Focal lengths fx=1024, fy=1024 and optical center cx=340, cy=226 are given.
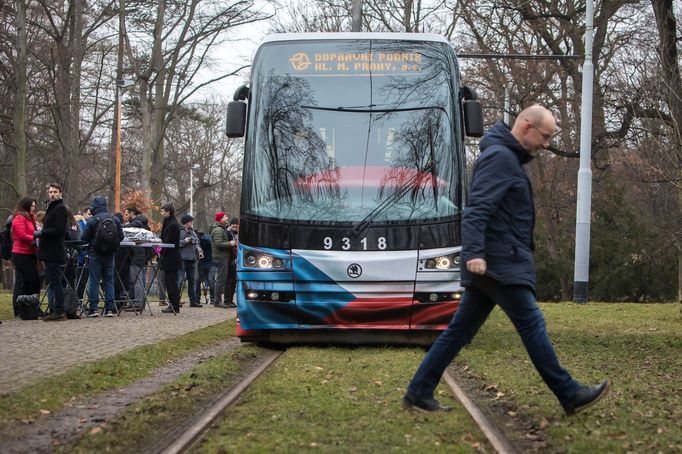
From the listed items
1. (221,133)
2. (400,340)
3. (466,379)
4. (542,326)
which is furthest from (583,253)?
(221,133)

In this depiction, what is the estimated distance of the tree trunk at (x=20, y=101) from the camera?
28.5 m

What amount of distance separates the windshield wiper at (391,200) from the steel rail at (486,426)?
2950 millimetres

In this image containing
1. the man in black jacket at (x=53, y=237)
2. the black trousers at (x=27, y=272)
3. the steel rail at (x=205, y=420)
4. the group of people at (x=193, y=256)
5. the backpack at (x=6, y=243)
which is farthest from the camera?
the group of people at (x=193, y=256)

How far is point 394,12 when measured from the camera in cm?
3550

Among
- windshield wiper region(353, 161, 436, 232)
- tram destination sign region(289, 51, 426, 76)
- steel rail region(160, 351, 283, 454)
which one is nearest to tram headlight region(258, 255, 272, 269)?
windshield wiper region(353, 161, 436, 232)

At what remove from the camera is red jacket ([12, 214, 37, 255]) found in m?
14.5

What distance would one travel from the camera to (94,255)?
50.0 feet

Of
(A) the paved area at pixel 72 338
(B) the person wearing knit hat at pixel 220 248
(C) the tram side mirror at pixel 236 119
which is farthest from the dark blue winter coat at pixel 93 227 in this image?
(C) the tram side mirror at pixel 236 119

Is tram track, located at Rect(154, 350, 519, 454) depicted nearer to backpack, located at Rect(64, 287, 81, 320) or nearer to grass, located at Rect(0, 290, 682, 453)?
grass, located at Rect(0, 290, 682, 453)

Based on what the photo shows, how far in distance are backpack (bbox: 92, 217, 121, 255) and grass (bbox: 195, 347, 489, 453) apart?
264 inches

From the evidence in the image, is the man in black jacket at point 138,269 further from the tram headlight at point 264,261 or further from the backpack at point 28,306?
the tram headlight at point 264,261

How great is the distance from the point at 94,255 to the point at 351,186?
19.7 feet

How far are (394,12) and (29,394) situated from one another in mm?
29878

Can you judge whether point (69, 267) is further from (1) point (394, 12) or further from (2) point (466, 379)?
(1) point (394, 12)
